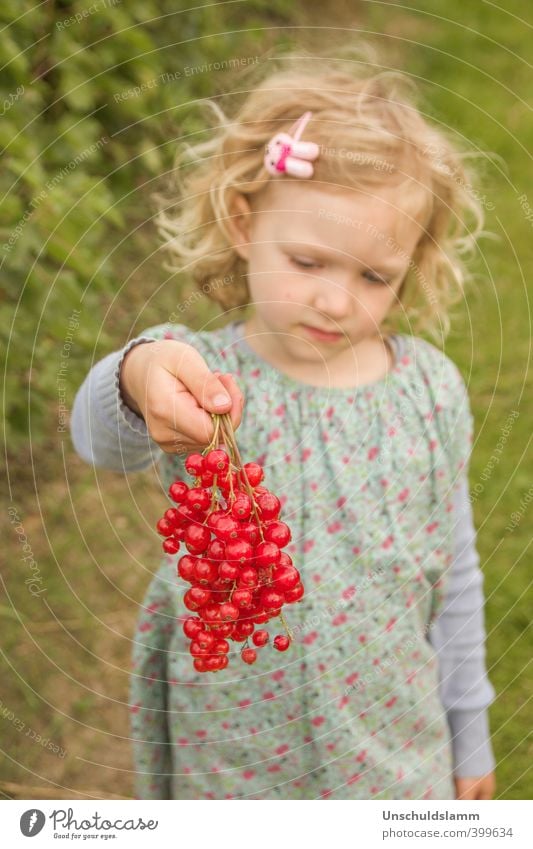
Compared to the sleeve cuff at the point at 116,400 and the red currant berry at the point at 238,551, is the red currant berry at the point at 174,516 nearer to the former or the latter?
the red currant berry at the point at 238,551

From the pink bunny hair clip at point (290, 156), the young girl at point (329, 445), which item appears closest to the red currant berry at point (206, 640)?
the young girl at point (329, 445)

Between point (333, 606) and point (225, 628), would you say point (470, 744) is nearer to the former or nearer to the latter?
point (333, 606)

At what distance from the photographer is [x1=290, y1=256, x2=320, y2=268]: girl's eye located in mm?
1082

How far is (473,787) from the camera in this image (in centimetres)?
143

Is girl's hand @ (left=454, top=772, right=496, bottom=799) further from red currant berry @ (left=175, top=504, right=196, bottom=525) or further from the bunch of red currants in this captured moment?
red currant berry @ (left=175, top=504, right=196, bottom=525)

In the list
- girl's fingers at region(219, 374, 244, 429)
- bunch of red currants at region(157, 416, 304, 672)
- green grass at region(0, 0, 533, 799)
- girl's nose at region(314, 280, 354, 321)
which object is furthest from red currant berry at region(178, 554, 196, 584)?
green grass at region(0, 0, 533, 799)

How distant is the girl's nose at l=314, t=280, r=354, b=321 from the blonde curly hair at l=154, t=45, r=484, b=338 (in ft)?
0.36

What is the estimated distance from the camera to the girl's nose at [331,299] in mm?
1084

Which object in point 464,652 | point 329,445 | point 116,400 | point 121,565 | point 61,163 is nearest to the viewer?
point 116,400

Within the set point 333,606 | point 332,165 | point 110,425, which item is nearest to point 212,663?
point 110,425

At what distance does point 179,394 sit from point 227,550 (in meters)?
0.15
